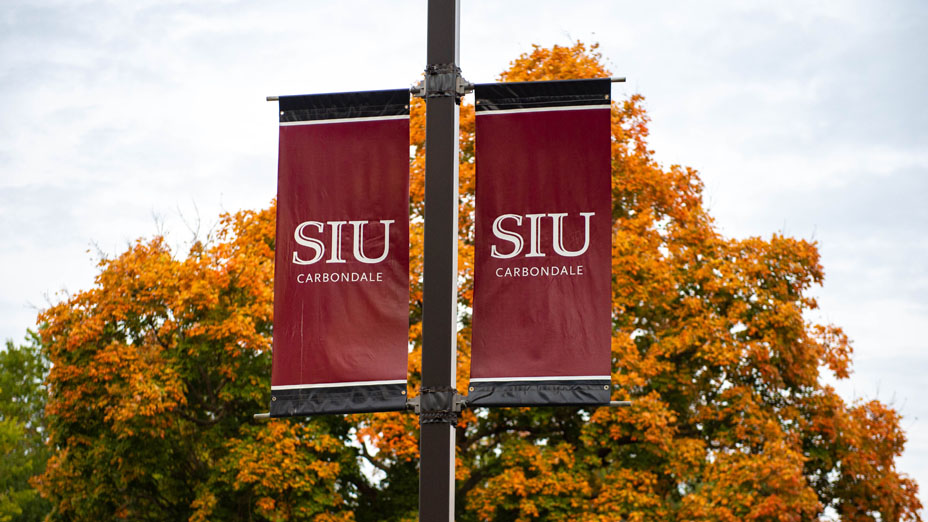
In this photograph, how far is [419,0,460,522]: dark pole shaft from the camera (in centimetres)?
692

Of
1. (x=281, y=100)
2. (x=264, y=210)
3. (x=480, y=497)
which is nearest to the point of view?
(x=281, y=100)

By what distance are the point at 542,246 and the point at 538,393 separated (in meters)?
1.04

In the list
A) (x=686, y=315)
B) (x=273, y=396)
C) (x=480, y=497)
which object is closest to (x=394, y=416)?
(x=480, y=497)

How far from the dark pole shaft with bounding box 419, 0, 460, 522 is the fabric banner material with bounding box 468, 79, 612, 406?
0.21 meters

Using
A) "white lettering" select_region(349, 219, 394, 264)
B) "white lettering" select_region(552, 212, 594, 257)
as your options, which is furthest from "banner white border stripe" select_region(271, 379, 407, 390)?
"white lettering" select_region(552, 212, 594, 257)

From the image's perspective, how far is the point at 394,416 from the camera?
67.5ft

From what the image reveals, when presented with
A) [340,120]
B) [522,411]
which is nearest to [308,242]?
[340,120]

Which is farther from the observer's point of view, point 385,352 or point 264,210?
point 264,210

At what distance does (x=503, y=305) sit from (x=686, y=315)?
16030 millimetres

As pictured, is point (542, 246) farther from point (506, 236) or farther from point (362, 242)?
point (362, 242)

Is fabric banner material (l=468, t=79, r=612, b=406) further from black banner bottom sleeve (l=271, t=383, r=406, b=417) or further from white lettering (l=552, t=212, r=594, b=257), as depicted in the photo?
black banner bottom sleeve (l=271, t=383, r=406, b=417)

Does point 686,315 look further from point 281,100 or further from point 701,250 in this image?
point 281,100

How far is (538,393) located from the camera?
280 inches

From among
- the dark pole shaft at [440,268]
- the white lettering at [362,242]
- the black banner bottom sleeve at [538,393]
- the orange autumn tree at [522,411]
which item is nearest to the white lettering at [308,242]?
the white lettering at [362,242]
